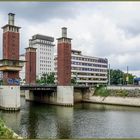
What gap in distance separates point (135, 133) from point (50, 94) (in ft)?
189

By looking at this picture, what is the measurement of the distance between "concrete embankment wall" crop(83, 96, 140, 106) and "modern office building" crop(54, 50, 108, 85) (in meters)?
39.0

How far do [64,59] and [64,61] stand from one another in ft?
2.27

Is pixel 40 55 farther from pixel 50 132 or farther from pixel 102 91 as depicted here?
pixel 50 132

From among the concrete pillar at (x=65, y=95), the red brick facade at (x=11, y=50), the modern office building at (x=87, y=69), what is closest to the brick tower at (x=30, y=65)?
the concrete pillar at (x=65, y=95)

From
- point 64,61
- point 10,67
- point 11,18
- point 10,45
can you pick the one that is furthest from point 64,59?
point 11,18

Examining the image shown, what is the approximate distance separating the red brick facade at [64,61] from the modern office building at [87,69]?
4216 centimetres

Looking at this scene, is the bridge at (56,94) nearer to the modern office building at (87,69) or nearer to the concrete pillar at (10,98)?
the concrete pillar at (10,98)

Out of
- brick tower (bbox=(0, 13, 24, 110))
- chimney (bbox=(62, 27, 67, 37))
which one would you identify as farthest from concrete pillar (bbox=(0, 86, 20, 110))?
chimney (bbox=(62, 27, 67, 37))

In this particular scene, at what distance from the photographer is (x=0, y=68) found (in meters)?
73.4

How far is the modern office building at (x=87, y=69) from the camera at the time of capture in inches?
5404

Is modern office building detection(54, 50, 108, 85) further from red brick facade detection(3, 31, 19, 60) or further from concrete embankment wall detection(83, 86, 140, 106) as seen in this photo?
red brick facade detection(3, 31, 19, 60)

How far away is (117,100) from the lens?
275 feet

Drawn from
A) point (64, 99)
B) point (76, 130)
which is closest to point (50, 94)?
point (64, 99)

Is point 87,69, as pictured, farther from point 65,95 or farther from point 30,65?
point 65,95
